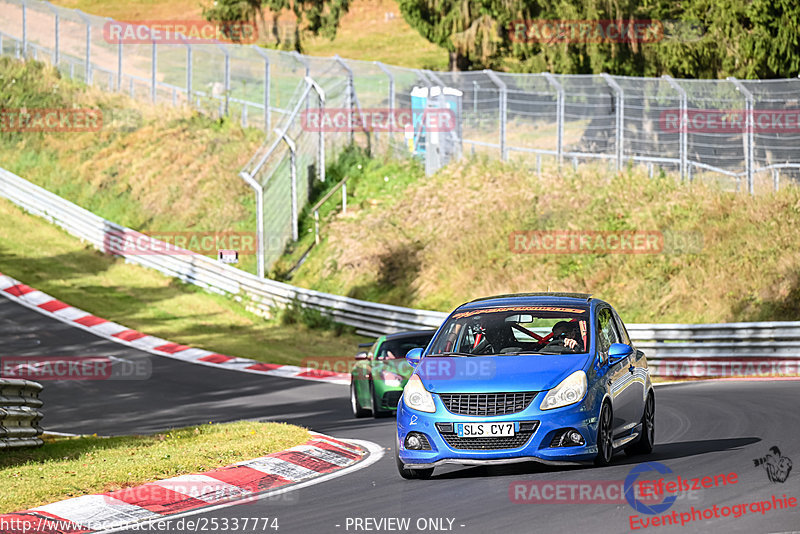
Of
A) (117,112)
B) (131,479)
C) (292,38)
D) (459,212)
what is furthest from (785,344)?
(292,38)

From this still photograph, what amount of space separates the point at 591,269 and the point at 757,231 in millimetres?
4074

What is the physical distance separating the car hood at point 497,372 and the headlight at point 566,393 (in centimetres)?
5

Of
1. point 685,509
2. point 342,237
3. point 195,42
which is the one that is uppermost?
point 195,42

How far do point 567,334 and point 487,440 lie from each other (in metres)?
1.59

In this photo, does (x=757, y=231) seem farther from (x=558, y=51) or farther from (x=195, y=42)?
(x=195, y=42)

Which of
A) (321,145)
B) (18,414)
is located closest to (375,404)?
(18,414)

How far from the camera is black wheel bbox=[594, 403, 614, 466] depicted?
32.8ft

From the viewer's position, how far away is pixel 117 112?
46.8 metres

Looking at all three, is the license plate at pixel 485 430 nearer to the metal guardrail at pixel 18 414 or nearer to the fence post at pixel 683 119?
the metal guardrail at pixel 18 414

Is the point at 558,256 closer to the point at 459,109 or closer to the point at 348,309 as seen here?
the point at 348,309

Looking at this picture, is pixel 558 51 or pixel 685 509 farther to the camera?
pixel 558 51

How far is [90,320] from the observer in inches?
1185

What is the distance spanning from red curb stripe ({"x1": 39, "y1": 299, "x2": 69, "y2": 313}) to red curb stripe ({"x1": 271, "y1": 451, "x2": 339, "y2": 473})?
20701mm

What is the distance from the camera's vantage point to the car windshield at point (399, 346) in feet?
59.1
